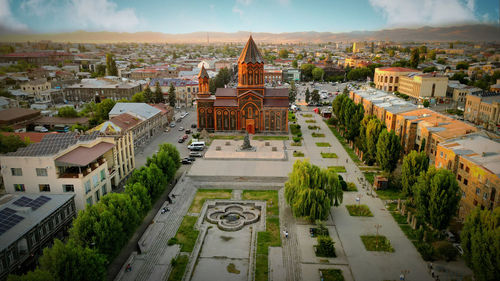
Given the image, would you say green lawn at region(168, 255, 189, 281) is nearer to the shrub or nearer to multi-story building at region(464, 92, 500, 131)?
the shrub

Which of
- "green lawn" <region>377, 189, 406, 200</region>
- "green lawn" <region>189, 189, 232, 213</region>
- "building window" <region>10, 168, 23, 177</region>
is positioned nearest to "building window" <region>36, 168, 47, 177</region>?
"building window" <region>10, 168, 23, 177</region>

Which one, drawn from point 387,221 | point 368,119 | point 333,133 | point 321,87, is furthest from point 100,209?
point 321,87

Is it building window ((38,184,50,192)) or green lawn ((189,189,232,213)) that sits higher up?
building window ((38,184,50,192))

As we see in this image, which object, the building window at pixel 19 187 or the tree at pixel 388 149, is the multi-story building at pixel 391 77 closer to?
the tree at pixel 388 149

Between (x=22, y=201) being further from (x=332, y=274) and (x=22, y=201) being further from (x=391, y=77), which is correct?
(x=391, y=77)

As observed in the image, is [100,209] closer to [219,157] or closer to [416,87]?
[219,157]

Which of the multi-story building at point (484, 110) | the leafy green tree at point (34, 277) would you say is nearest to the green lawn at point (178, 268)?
the leafy green tree at point (34, 277)

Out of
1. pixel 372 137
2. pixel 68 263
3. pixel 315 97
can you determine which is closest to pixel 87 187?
pixel 68 263
